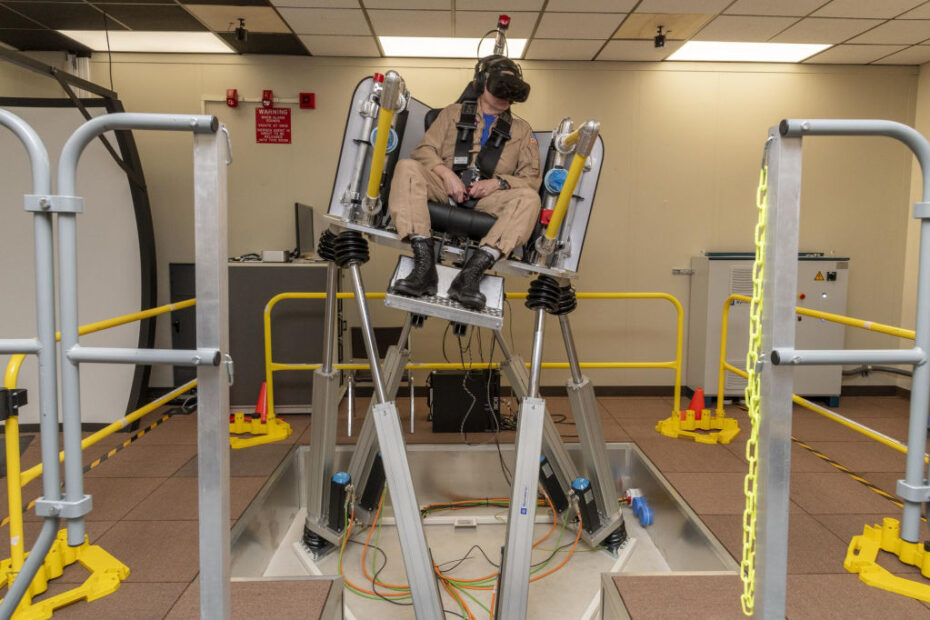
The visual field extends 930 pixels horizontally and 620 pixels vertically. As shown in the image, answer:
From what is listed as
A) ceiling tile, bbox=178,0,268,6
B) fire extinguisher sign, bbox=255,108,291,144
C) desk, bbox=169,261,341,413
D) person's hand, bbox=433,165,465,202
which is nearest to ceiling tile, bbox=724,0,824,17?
person's hand, bbox=433,165,465,202

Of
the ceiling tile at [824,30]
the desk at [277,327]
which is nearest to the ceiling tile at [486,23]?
the ceiling tile at [824,30]

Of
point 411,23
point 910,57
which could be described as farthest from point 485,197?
Answer: point 910,57

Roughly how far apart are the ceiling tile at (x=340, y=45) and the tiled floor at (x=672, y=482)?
293 cm

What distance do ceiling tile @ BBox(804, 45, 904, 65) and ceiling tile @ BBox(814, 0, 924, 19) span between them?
2.54ft

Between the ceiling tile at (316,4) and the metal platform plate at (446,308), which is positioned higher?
the ceiling tile at (316,4)

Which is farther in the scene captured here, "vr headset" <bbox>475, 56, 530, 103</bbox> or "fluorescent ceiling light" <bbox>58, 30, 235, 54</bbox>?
"fluorescent ceiling light" <bbox>58, 30, 235, 54</bbox>

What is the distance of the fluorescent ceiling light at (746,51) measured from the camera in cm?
505

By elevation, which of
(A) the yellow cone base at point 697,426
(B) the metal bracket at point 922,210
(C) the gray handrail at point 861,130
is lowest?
(A) the yellow cone base at point 697,426

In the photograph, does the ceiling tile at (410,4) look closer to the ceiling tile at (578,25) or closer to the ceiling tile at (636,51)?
the ceiling tile at (578,25)

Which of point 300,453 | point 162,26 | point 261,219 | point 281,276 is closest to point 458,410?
point 300,453

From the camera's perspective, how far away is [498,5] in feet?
13.6

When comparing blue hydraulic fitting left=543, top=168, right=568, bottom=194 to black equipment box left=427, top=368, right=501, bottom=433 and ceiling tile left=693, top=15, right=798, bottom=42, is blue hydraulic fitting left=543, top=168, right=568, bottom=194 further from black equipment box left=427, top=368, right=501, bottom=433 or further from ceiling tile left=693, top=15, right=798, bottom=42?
ceiling tile left=693, top=15, right=798, bottom=42

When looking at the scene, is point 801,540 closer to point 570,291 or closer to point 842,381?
point 570,291

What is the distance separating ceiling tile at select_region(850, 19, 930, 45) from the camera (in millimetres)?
4422
